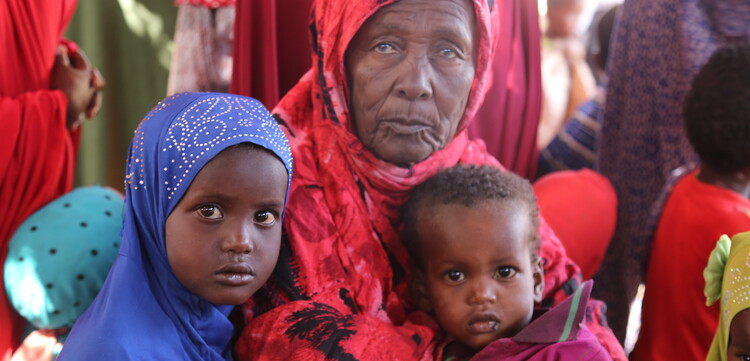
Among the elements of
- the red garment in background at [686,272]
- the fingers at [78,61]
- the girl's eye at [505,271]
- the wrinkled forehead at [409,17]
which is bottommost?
the red garment in background at [686,272]

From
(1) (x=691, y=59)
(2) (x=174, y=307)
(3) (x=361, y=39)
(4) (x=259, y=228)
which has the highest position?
(3) (x=361, y=39)

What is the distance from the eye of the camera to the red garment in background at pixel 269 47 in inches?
89.4

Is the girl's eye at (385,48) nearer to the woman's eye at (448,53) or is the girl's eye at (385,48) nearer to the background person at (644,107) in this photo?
the woman's eye at (448,53)

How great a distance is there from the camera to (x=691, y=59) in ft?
8.29

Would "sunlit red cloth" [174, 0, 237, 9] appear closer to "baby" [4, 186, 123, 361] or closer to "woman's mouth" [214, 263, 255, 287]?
→ "baby" [4, 186, 123, 361]

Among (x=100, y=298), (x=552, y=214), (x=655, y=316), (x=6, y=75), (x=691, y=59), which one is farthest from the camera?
(x=691, y=59)

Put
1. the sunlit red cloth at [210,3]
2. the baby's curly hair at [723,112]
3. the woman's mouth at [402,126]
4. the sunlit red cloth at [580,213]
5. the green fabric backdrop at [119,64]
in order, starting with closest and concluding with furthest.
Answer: the woman's mouth at [402,126]
the baby's curly hair at [723,112]
the sunlit red cloth at [580,213]
the sunlit red cloth at [210,3]
the green fabric backdrop at [119,64]

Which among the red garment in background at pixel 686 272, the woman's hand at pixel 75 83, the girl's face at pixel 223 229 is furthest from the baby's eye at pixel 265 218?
the red garment in background at pixel 686 272

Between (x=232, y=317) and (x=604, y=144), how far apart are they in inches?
69.8

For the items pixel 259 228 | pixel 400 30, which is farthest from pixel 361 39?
pixel 259 228

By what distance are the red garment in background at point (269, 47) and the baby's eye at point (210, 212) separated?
96 cm

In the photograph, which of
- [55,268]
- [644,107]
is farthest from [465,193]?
[644,107]

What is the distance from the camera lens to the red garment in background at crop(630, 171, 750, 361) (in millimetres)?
1950

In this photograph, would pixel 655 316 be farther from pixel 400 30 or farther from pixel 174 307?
pixel 174 307
